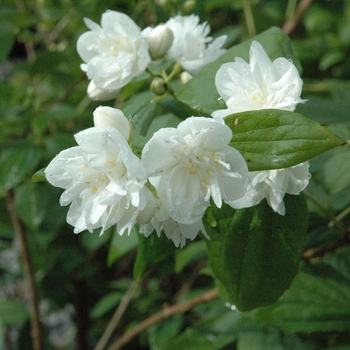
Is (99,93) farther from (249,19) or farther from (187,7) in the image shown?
(249,19)

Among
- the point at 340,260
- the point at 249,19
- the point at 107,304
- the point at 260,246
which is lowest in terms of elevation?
the point at 107,304

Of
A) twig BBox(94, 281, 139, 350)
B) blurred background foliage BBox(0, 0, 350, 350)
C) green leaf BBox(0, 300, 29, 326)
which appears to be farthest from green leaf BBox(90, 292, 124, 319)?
green leaf BBox(0, 300, 29, 326)

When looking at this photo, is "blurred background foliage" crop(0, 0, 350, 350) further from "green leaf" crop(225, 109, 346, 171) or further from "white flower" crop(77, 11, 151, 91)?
"green leaf" crop(225, 109, 346, 171)

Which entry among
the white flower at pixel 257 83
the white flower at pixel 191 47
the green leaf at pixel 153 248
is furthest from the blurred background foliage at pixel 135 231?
the white flower at pixel 257 83

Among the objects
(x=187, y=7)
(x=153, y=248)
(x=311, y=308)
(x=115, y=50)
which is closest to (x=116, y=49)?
(x=115, y=50)

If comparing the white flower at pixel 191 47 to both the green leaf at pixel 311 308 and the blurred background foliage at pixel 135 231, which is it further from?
the green leaf at pixel 311 308

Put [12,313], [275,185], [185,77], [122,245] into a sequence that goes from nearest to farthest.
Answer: [275,185], [185,77], [122,245], [12,313]
